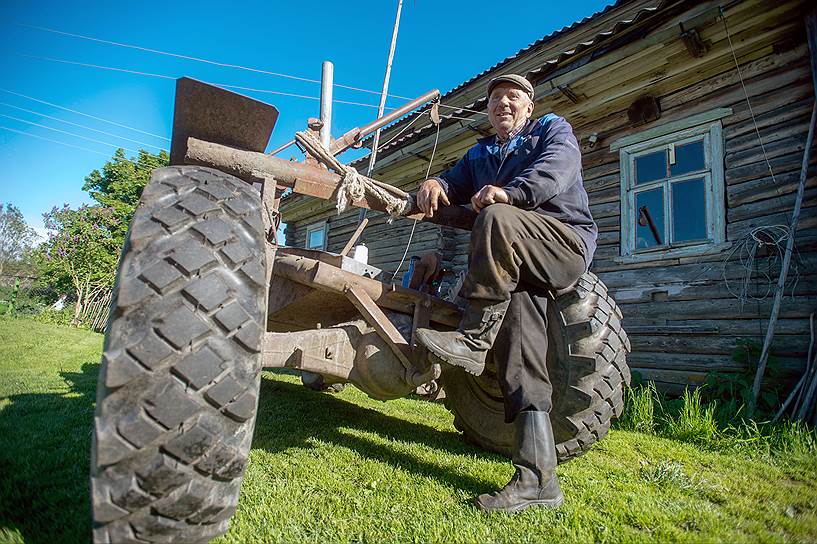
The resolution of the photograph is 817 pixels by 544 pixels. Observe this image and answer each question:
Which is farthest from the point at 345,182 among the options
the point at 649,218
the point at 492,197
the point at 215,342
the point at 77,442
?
the point at 649,218

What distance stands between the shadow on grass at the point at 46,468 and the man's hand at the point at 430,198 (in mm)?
1952

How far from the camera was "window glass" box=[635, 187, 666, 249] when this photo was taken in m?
5.42

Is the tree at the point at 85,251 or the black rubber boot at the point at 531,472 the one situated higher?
the tree at the point at 85,251

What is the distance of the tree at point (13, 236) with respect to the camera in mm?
27656

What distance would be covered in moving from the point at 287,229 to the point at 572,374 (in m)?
13.7

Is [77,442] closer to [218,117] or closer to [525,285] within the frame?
[218,117]

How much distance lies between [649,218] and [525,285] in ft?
14.9

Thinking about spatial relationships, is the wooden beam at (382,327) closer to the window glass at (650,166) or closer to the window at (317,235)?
the window glass at (650,166)

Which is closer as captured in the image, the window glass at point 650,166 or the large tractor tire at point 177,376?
the large tractor tire at point 177,376

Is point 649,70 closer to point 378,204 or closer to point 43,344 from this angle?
point 378,204

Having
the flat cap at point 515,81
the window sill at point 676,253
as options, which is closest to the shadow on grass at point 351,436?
the flat cap at point 515,81

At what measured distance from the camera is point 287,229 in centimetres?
1461

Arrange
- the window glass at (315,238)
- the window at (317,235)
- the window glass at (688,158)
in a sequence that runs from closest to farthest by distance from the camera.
Answer: the window glass at (688,158)
the window at (317,235)
the window glass at (315,238)

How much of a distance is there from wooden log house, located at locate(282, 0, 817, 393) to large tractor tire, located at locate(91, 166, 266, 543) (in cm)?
484
